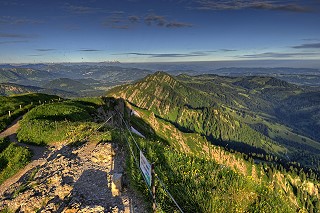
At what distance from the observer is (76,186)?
2064 cm

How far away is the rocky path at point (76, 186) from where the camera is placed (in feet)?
58.0

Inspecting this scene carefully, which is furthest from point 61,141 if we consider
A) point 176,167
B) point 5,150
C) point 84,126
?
point 176,167

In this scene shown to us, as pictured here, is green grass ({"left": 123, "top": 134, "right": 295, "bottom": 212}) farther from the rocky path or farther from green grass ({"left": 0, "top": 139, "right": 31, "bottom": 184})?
green grass ({"left": 0, "top": 139, "right": 31, "bottom": 184})

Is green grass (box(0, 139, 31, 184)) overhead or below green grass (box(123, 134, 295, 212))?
below

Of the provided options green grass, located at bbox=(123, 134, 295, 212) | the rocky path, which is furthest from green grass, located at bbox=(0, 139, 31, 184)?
green grass, located at bbox=(123, 134, 295, 212)

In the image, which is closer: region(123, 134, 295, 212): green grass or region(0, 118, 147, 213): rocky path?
region(123, 134, 295, 212): green grass

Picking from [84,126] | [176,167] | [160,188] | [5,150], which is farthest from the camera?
[84,126]

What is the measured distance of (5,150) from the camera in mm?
33500

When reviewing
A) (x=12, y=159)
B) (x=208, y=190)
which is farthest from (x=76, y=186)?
(x=12, y=159)

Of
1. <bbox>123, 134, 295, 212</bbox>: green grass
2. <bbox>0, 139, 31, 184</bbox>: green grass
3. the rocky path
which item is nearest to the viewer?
<bbox>123, 134, 295, 212</bbox>: green grass

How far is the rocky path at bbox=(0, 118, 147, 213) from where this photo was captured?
696 inches

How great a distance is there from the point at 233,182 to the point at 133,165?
28.7ft

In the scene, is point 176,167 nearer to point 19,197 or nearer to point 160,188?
point 160,188

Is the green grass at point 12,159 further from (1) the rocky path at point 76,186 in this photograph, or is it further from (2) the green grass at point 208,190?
(2) the green grass at point 208,190
